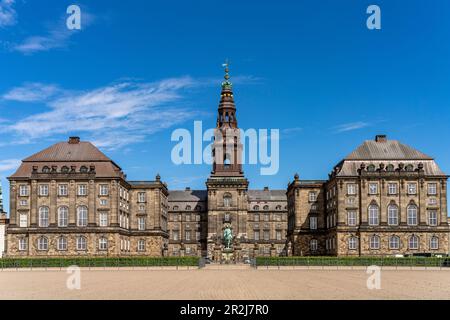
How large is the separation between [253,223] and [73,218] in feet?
212

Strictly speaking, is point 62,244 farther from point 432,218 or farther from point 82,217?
point 432,218

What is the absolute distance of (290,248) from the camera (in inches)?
4535

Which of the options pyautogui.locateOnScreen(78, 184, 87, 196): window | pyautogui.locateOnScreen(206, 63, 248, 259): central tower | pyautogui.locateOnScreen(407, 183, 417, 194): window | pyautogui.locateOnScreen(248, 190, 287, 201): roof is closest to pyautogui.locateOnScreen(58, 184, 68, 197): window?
pyautogui.locateOnScreen(78, 184, 87, 196): window

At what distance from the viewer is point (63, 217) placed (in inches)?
3890

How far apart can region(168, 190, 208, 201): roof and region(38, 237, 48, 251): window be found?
59.1 meters

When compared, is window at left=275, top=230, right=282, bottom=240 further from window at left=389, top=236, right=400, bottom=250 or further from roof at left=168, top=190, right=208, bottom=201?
window at left=389, top=236, right=400, bottom=250

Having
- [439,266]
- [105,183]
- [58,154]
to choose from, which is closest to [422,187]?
[439,266]

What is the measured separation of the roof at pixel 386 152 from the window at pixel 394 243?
11.5 m

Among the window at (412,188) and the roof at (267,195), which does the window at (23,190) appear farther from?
the roof at (267,195)

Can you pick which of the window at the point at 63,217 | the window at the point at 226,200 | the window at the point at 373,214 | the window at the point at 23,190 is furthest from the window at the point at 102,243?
the window at the point at 226,200

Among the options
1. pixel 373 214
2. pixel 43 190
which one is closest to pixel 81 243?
pixel 43 190

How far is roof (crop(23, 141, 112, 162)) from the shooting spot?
100 metres

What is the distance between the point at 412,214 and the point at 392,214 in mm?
2779

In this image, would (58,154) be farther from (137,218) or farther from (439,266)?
(439,266)
